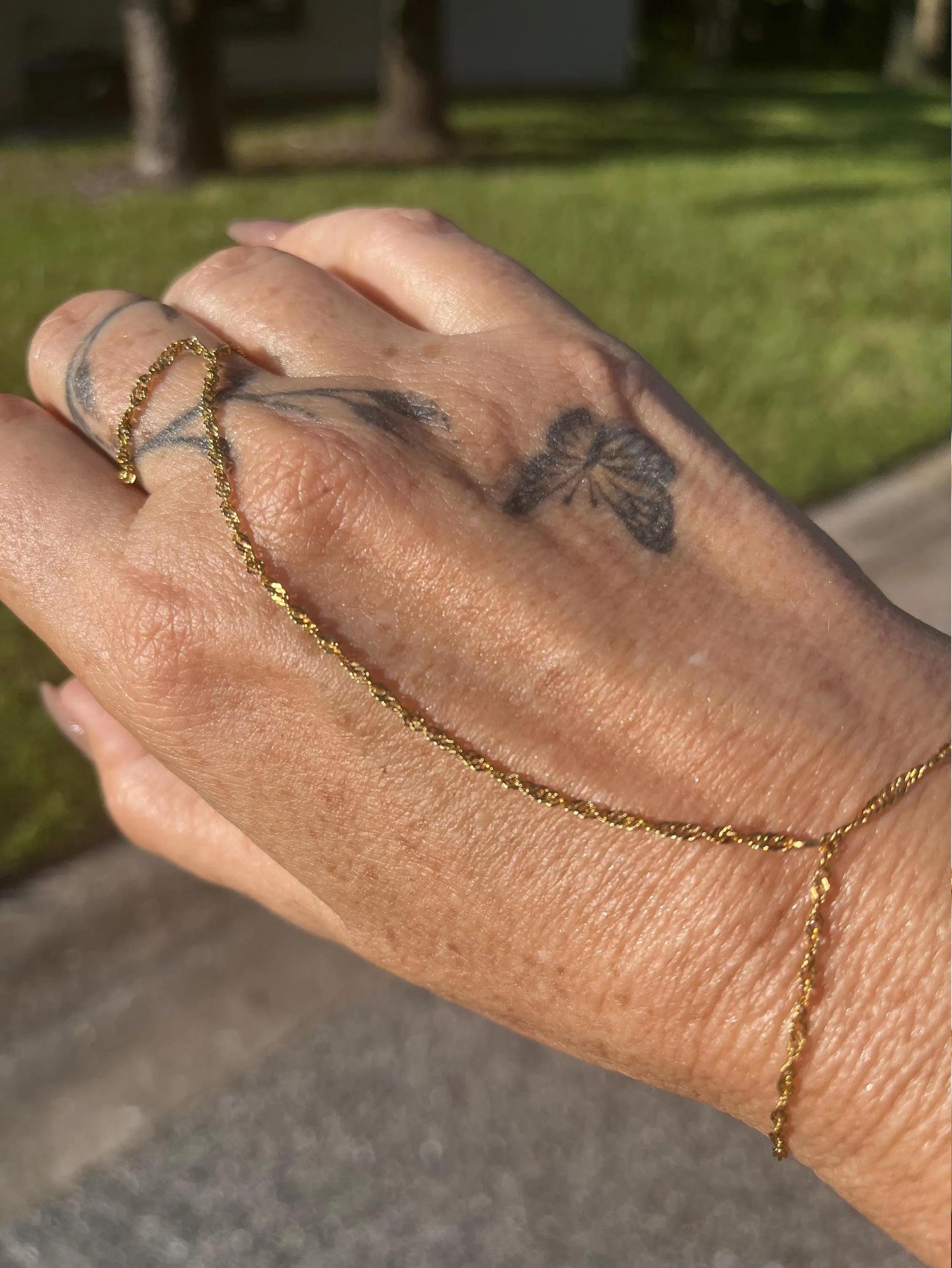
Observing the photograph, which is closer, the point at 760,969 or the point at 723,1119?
the point at 760,969

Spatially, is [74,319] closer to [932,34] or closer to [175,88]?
[175,88]

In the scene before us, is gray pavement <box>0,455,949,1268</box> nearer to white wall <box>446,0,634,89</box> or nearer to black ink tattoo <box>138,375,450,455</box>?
black ink tattoo <box>138,375,450,455</box>

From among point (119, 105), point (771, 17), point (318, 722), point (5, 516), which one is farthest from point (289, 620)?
point (771, 17)

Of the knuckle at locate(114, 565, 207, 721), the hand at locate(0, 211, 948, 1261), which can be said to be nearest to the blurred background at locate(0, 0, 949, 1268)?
the hand at locate(0, 211, 948, 1261)

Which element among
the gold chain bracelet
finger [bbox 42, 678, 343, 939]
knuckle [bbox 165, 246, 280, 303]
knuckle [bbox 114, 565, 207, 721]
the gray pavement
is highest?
knuckle [bbox 165, 246, 280, 303]

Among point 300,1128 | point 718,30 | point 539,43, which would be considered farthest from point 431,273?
point 718,30

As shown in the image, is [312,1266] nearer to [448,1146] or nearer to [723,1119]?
[448,1146]

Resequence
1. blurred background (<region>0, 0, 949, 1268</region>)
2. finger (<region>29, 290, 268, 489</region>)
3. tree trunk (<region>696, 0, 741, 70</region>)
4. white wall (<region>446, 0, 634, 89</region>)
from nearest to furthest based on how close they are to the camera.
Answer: finger (<region>29, 290, 268, 489</region>), blurred background (<region>0, 0, 949, 1268</region>), white wall (<region>446, 0, 634, 89</region>), tree trunk (<region>696, 0, 741, 70</region>)

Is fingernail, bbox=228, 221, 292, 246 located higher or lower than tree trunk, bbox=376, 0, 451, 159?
higher
